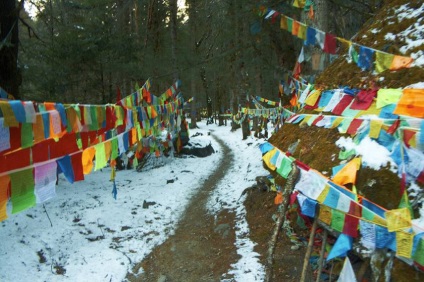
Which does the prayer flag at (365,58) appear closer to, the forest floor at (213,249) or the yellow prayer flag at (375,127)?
the yellow prayer flag at (375,127)

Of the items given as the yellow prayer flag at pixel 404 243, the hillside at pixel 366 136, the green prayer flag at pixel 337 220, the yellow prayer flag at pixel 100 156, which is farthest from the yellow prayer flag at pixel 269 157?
the yellow prayer flag at pixel 100 156

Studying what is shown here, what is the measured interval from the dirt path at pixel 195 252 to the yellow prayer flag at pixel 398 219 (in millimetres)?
3115

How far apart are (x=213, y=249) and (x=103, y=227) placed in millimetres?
2954

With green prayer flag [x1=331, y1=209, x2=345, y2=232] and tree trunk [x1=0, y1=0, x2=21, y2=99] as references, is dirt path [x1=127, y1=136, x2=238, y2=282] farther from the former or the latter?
tree trunk [x1=0, y1=0, x2=21, y2=99]

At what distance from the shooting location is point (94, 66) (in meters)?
12.2

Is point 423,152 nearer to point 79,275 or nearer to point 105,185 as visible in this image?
point 79,275

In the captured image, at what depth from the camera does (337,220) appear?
446 cm

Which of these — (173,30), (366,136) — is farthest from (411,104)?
(173,30)

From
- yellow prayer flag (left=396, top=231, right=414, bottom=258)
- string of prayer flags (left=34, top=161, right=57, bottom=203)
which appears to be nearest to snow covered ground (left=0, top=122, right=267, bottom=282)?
string of prayer flags (left=34, top=161, right=57, bottom=203)

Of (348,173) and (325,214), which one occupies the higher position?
(348,173)

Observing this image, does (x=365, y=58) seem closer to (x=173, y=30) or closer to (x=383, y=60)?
(x=383, y=60)

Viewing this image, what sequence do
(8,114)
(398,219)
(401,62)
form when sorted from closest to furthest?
(398,219), (8,114), (401,62)

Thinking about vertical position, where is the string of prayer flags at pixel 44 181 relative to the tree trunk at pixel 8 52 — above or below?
below

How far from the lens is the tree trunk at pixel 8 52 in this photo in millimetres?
8102
